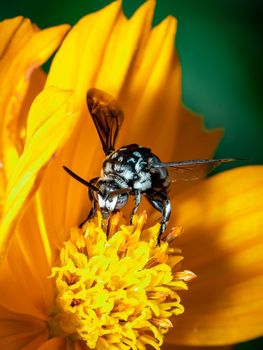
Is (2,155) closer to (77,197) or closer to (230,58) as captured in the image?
(77,197)

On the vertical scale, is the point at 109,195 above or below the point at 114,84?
below

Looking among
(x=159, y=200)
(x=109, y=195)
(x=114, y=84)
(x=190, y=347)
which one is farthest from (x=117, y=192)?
(x=190, y=347)

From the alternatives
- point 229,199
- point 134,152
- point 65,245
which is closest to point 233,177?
point 229,199

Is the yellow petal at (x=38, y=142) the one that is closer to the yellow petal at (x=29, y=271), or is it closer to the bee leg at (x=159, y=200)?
the yellow petal at (x=29, y=271)

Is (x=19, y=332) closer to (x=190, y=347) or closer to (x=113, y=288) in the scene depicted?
(x=113, y=288)

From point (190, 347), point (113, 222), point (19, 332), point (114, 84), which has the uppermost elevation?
point (114, 84)

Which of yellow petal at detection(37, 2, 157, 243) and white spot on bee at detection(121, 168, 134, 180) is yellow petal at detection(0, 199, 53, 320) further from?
white spot on bee at detection(121, 168, 134, 180)
